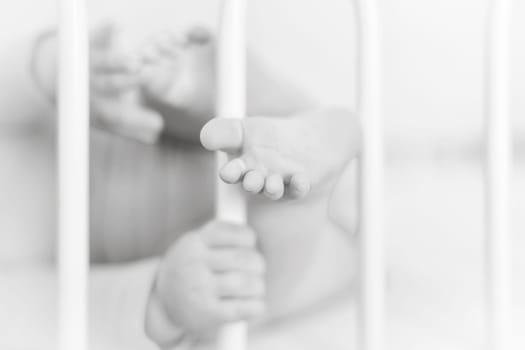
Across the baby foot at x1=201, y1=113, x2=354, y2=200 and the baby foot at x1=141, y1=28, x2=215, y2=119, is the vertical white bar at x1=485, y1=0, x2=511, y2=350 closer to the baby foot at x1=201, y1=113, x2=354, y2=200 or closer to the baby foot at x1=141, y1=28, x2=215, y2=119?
the baby foot at x1=201, y1=113, x2=354, y2=200

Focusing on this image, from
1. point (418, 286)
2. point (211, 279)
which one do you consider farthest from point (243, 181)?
point (418, 286)

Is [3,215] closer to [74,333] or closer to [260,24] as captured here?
Answer: [74,333]

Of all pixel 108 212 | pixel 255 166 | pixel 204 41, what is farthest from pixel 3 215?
pixel 255 166

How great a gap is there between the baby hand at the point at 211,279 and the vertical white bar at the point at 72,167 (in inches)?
3.7

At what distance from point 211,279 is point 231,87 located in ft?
0.54

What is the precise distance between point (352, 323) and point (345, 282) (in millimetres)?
48

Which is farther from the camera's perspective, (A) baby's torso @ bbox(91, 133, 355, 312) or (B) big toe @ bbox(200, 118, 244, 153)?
(A) baby's torso @ bbox(91, 133, 355, 312)

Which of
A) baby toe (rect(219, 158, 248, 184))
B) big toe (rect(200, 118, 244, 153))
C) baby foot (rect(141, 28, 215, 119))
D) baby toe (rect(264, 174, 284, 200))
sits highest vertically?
baby foot (rect(141, 28, 215, 119))

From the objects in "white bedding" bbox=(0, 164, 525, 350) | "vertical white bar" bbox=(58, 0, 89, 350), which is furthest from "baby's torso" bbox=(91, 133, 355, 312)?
"vertical white bar" bbox=(58, 0, 89, 350)

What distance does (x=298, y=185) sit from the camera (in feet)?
1.52

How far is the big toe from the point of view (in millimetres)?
449

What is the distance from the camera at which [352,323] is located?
0.68 m

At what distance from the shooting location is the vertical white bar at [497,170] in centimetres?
54

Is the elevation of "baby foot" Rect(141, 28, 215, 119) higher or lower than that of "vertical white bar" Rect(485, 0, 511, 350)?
higher
